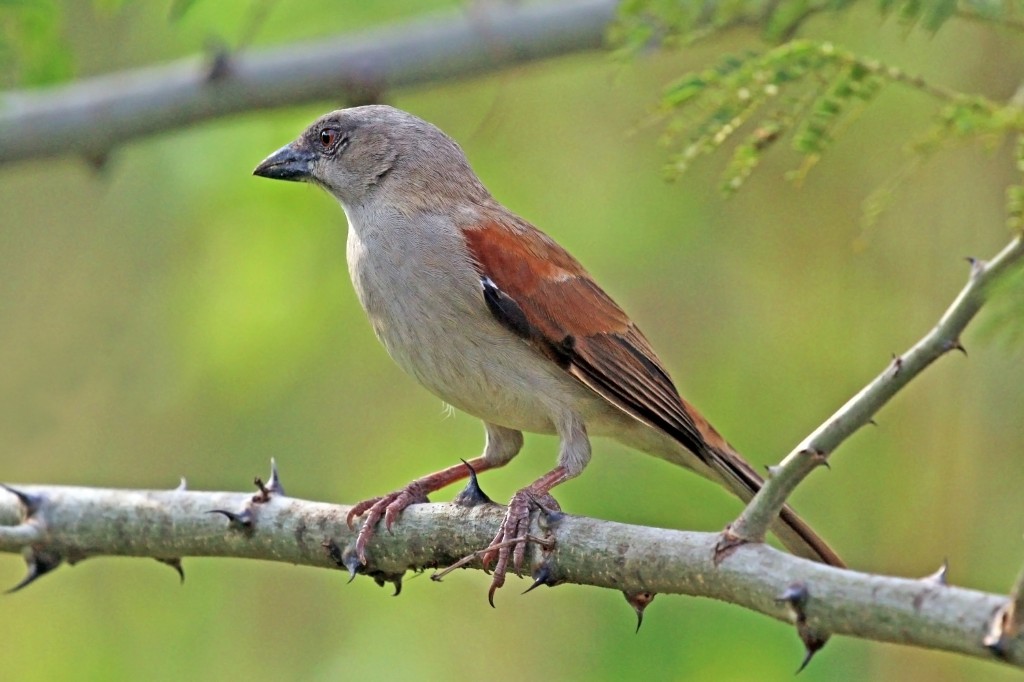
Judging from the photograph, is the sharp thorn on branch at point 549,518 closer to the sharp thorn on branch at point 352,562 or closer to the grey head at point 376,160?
the sharp thorn on branch at point 352,562

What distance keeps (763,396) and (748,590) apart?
413cm

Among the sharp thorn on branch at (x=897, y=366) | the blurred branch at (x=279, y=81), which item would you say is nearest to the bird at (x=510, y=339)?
the blurred branch at (x=279, y=81)

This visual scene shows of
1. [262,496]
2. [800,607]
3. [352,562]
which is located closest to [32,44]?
[262,496]

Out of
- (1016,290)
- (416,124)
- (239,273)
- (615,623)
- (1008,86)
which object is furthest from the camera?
(239,273)

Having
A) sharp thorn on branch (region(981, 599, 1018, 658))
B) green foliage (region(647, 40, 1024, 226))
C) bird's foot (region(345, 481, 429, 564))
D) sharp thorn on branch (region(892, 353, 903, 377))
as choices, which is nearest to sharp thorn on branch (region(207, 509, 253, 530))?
bird's foot (region(345, 481, 429, 564))

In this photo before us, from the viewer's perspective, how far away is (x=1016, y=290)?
2750mm

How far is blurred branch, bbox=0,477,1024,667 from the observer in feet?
8.54

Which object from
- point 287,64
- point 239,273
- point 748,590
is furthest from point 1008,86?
point 748,590

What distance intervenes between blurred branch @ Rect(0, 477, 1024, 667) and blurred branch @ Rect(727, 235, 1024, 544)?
0.22 metres

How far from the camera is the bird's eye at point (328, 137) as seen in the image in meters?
5.50

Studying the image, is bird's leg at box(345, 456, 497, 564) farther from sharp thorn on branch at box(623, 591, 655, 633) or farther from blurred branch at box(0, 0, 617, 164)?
blurred branch at box(0, 0, 617, 164)

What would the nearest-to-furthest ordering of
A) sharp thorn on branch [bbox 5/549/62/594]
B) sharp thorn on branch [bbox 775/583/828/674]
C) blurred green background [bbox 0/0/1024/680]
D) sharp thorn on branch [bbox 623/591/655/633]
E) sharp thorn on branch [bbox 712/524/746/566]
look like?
1. sharp thorn on branch [bbox 775/583/828/674]
2. sharp thorn on branch [bbox 712/524/746/566]
3. sharp thorn on branch [bbox 623/591/655/633]
4. sharp thorn on branch [bbox 5/549/62/594]
5. blurred green background [bbox 0/0/1024/680]

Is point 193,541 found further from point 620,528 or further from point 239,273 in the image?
point 239,273

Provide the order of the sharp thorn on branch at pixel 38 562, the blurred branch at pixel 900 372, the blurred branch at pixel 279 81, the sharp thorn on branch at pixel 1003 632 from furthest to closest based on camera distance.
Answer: the blurred branch at pixel 279 81, the sharp thorn on branch at pixel 38 562, the blurred branch at pixel 900 372, the sharp thorn on branch at pixel 1003 632
